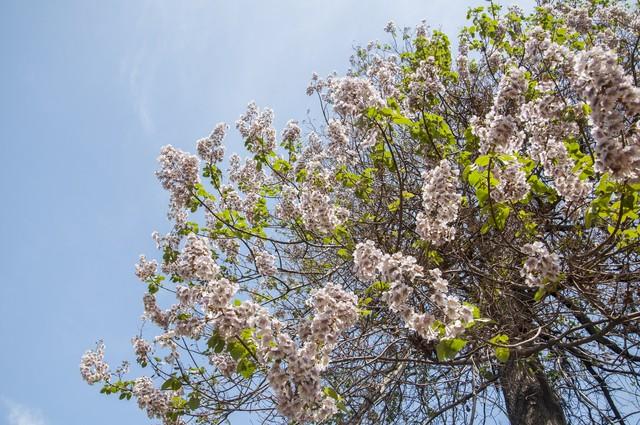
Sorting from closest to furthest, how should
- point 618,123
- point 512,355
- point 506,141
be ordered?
point 618,123 < point 506,141 < point 512,355

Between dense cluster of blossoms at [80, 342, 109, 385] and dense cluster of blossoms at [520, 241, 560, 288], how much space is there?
4.98 m

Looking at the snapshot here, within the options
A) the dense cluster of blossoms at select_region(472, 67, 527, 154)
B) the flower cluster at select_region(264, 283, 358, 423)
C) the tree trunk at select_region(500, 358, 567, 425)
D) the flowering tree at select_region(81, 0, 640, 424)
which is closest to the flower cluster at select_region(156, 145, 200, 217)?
the flowering tree at select_region(81, 0, 640, 424)

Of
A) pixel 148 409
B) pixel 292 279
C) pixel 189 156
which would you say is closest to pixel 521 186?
pixel 189 156

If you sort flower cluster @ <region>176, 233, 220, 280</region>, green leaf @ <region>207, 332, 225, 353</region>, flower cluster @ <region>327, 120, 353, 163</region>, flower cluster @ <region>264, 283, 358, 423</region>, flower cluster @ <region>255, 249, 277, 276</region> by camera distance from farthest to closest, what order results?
flower cluster @ <region>255, 249, 277, 276</region> → flower cluster @ <region>327, 120, 353, 163</region> → flower cluster @ <region>176, 233, 220, 280</region> → green leaf @ <region>207, 332, 225, 353</region> → flower cluster @ <region>264, 283, 358, 423</region>

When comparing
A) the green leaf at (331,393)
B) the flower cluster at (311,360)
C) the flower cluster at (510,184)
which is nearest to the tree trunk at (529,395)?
the flower cluster at (510,184)

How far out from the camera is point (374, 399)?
676 centimetres

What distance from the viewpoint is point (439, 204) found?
13.5 ft

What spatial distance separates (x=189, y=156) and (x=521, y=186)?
3327 mm

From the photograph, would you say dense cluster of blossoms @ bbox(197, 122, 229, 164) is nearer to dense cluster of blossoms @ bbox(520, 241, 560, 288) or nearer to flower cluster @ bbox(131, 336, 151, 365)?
flower cluster @ bbox(131, 336, 151, 365)

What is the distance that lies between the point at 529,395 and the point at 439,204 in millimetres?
3751

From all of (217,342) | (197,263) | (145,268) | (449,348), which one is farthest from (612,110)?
(145,268)

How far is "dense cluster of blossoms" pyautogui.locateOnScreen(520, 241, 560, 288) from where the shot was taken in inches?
145

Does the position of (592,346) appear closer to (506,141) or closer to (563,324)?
(563,324)

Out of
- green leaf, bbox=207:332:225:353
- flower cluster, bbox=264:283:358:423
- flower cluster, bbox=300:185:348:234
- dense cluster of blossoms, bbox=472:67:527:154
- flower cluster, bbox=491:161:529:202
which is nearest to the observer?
flower cluster, bbox=264:283:358:423
